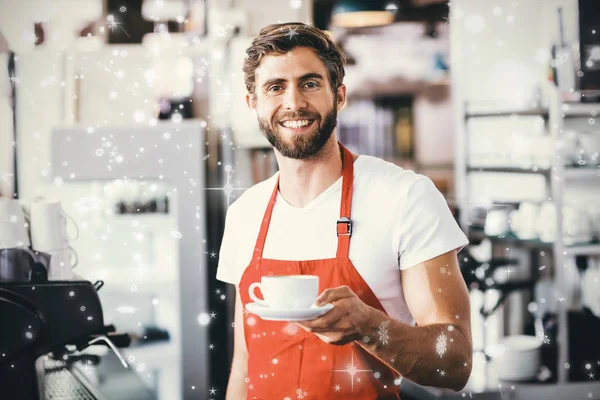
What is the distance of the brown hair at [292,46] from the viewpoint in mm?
1578

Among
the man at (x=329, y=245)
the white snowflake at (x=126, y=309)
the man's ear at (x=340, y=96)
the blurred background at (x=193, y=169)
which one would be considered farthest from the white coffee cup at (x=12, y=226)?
the man's ear at (x=340, y=96)

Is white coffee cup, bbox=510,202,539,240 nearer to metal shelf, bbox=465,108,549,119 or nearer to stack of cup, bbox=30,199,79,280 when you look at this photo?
metal shelf, bbox=465,108,549,119

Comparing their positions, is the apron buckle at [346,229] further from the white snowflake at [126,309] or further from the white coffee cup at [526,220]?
the white coffee cup at [526,220]

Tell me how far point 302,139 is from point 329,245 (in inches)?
9.3

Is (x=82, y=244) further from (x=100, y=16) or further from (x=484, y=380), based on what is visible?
(x=484, y=380)

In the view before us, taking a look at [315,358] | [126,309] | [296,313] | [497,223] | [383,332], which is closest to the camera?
[296,313]

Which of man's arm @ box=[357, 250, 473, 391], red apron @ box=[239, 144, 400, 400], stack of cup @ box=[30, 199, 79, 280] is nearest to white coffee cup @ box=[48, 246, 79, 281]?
stack of cup @ box=[30, 199, 79, 280]

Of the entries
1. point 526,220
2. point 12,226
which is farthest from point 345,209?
point 526,220

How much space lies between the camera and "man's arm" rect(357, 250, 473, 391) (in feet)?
4.18

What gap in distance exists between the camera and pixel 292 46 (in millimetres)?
1579

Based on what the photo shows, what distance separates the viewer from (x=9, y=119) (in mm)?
2113

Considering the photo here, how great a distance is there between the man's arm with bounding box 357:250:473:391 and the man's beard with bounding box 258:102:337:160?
1.09ft

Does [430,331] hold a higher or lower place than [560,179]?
lower

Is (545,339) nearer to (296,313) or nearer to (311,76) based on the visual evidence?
(311,76)
